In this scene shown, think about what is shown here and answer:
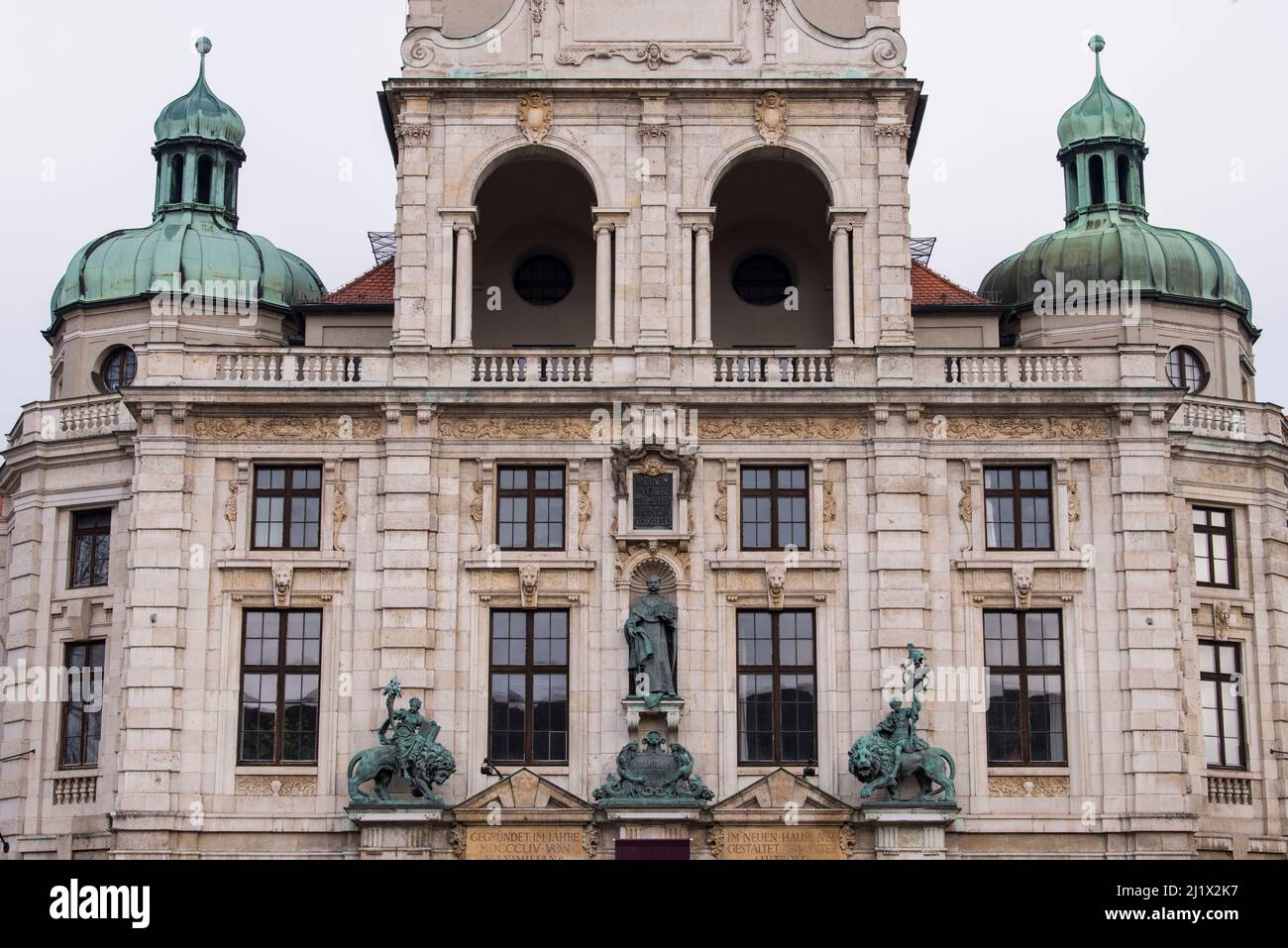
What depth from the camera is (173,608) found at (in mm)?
37688

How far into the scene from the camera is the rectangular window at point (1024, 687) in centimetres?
3772

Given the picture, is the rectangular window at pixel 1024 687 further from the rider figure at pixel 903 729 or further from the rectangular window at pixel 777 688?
the rectangular window at pixel 777 688

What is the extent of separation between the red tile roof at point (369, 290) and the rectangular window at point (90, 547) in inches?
265

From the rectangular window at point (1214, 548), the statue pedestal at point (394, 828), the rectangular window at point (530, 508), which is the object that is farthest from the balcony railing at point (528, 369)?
the rectangular window at point (1214, 548)

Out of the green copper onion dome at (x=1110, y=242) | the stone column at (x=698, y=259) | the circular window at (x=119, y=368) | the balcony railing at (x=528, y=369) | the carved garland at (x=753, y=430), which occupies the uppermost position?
the green copper onion dome at (x=1110, y=242)

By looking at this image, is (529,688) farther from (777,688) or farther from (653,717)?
(777,688)

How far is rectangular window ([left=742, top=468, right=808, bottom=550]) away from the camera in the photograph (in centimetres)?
3856

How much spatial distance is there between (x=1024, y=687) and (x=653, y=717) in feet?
23.0

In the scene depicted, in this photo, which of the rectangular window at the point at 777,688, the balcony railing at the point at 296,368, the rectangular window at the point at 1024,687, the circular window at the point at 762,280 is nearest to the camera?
the rectangular window at the point at 777,688

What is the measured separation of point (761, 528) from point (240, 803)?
35.8ft

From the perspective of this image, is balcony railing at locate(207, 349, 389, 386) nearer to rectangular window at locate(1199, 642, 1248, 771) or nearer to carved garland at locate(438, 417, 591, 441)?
carved garland at locate(438, 417, 591, 441)

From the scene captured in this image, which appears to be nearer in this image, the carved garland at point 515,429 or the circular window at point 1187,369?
the carved garland at point 515,429

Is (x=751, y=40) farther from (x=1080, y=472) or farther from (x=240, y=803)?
(x=240, y=803)
